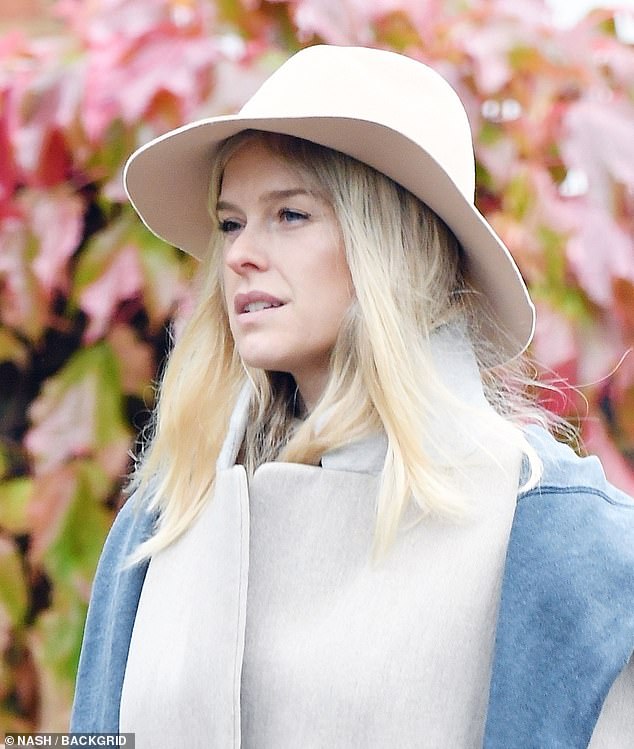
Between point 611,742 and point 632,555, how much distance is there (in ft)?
0.69

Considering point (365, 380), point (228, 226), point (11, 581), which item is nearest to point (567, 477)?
point (365, 380)

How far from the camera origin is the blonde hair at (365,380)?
1.57 meters

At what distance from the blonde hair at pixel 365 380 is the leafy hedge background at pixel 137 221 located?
→ 0.45 metres

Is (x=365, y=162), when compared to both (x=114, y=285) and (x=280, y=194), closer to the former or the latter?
(x=280, y=194)

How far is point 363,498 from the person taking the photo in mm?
1597

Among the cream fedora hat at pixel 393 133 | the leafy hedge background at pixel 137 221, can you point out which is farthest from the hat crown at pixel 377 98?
the leafy hedge background at pixel 137 221

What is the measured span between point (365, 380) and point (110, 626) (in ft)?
1.70

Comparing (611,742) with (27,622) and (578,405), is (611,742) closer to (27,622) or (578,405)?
(578,405)

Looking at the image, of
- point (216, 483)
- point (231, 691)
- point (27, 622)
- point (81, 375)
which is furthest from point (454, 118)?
point (27, 622)

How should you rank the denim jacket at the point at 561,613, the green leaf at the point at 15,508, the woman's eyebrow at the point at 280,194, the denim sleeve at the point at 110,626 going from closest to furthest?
the denim jacket at the point at 561,613 < the woman's eyebrow at the point at 280,194 < the denim sleeve at the point at 110,626 < the green leaf at the point at 15,508

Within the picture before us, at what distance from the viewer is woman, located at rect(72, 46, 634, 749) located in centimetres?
146

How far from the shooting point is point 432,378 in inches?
63.2

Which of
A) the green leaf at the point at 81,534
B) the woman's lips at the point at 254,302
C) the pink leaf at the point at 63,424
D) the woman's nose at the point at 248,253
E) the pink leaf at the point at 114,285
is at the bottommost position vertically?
the green leaf at the point at 81,534

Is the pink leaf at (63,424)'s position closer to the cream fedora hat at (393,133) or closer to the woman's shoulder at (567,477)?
the cream fedora hat at (393,133)
